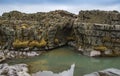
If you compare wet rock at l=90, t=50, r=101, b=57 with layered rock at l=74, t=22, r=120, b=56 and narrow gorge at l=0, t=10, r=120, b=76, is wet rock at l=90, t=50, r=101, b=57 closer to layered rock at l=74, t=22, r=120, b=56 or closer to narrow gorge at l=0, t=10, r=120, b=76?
narrow gorge at l=0, t=10, r=120, b=76

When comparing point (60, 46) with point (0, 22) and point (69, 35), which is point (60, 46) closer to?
point (69, 35)

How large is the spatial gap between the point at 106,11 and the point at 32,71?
21845 millimetres

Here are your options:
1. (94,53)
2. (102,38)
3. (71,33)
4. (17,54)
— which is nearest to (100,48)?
(94,53)

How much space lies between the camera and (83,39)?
42.5m

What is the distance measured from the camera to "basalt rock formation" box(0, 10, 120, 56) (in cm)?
4009

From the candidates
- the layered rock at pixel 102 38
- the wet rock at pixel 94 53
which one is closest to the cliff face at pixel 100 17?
the layered rock at pixel 102 38

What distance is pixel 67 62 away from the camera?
35.8m

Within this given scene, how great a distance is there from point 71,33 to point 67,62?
42.0 feet

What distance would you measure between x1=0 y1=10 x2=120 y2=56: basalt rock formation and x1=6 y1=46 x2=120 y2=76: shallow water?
209 centimetres

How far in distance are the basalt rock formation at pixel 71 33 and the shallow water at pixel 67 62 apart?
6.86 feet

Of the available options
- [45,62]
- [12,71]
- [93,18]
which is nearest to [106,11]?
[93,18]

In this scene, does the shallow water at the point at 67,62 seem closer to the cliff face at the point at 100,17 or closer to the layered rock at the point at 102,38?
the layered rock at the point at 102,38

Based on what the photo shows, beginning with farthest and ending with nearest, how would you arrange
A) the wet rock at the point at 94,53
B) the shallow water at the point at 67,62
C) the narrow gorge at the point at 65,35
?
the narrow gorge at the point at 65,35
the wet rock at the point at 94,53
the shallow water at the point at 67,62

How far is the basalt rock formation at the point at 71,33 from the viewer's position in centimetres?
4009
